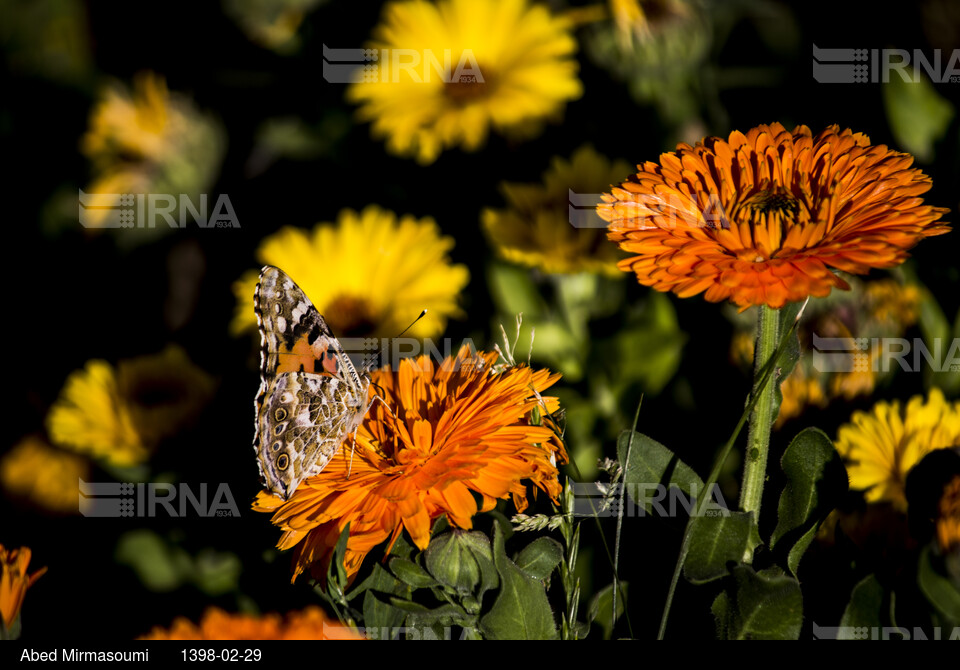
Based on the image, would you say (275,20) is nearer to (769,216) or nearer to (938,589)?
(769,216)

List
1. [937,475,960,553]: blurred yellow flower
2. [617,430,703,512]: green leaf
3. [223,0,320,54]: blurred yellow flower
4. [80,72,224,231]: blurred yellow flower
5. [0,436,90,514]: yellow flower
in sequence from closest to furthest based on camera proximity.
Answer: [937,475,960,553]: blurred yellow flower < [617,430,703,512]: green leaf < [0,436,90,514]: yellow flower < [80,72,224,231]: blurred yellow flower < [223,0,320,54]: blurred yellow flower

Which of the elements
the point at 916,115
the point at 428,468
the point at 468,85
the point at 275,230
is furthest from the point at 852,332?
the point at 275,230

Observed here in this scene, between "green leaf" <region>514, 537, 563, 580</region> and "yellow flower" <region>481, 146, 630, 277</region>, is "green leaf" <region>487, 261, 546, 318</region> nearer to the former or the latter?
"yellow flower" <region>481, 146, 630, 277</region>

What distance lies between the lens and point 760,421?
94 cm

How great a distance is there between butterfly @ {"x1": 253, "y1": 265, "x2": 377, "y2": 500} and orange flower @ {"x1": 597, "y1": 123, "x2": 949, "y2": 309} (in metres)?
0.43

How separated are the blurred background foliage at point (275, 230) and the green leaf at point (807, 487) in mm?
111

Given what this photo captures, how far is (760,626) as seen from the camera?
2.99 feet

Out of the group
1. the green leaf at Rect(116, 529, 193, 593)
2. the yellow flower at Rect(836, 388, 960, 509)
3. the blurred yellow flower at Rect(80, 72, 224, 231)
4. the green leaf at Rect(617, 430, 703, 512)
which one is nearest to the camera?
the green leaf at Rect(617, 430, 703, 512)

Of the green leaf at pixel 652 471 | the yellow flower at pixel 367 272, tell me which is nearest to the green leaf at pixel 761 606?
the green leaf at pixel 652 471

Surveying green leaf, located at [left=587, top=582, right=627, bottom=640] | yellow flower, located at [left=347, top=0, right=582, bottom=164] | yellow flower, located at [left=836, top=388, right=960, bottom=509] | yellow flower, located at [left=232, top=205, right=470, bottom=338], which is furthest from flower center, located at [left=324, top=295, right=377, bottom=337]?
yellow flower, located at [left=836, top=388, right=960, bottom=509]

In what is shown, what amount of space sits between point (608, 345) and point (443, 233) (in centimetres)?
65

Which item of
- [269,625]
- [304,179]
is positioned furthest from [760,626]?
[304,179]

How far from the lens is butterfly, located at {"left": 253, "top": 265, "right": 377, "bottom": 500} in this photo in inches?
42.2

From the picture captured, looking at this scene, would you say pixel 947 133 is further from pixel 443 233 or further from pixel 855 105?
pixel 443 233
